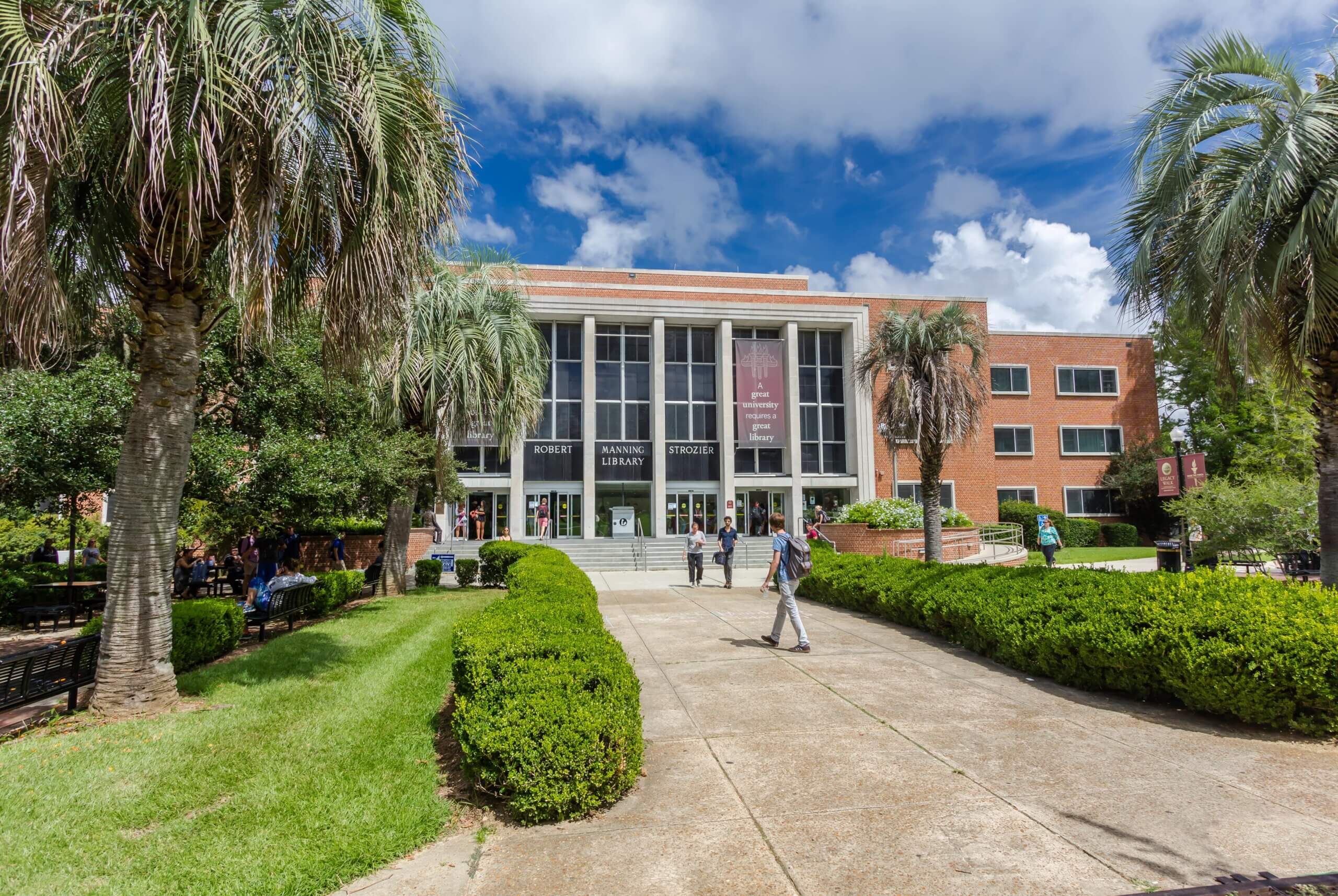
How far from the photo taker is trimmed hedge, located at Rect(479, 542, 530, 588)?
18344 mm

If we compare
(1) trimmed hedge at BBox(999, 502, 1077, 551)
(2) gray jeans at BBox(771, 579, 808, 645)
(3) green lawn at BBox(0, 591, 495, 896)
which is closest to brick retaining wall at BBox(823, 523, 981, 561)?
(1) trimmed hedge at BBox(999, 502, 1077, 551)

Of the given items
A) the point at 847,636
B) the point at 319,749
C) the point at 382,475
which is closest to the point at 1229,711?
the point at 847,636

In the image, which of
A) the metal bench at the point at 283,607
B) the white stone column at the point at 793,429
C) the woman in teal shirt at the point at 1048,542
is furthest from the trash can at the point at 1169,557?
the white stone column at the point at 793,429

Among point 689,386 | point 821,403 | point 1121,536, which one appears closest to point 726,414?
point 689,386

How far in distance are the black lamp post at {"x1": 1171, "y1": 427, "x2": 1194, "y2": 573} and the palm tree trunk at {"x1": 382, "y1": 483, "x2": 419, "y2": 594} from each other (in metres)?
16.7

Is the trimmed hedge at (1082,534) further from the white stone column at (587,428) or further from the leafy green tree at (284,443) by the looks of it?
the leafy green tree at (284,443)

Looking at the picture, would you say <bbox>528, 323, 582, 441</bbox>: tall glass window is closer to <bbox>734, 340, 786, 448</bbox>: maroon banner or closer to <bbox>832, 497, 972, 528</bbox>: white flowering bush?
<bbox>734, 340, 786, 448</bbox>: maroon banner

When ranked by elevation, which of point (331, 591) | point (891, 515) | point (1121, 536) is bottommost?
point (331, 591)

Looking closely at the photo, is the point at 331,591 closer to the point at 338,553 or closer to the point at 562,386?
the point at 338,553

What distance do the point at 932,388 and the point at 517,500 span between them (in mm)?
20583

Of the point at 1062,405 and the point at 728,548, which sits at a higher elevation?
the point at 1062,405

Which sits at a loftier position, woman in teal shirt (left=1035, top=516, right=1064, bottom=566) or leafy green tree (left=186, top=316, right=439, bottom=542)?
leafy green tree (left=186, top=316, right=439, bottom=542)

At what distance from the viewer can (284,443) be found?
11.5 meters

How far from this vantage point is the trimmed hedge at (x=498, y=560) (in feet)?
60.2
